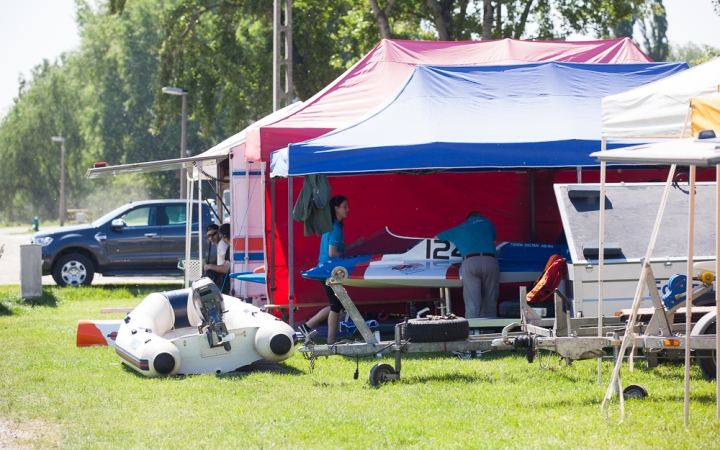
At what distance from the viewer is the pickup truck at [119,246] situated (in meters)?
19.7

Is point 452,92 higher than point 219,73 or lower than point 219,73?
lower

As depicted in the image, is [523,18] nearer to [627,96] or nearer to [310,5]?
[310,5]

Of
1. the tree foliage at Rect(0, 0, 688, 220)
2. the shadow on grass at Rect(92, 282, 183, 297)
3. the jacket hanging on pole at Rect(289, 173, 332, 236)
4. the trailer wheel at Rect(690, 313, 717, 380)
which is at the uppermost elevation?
the tree foliage at Rect(0, 0, 688, 220)

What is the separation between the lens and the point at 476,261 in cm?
1019

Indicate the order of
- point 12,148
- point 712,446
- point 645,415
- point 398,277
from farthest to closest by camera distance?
1. point 12,148
2. point 398,277
3. point 645,415
4. point 712,446

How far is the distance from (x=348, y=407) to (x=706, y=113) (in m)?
3.49

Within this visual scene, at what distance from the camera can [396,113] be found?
11.0 m

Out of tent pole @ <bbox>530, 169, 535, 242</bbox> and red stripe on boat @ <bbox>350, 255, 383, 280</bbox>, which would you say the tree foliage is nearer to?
tent pole @ <bbox>530, 169, 535, 242</bbox>

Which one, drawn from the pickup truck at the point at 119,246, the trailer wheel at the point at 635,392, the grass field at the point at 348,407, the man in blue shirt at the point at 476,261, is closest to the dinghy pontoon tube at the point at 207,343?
the grass field at the point at 348,407

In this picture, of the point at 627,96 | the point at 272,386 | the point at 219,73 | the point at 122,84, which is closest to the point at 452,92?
the point at 627,96

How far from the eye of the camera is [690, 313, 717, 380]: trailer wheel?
7.33 meters

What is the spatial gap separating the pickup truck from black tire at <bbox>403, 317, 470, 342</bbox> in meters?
12.3

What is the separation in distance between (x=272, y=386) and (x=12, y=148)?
233ft

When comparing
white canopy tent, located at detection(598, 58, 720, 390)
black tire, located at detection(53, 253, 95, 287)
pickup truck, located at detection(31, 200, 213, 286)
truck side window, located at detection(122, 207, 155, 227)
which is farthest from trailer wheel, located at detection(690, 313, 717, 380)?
black tire, located at detection(53, 253, 95, 287)
